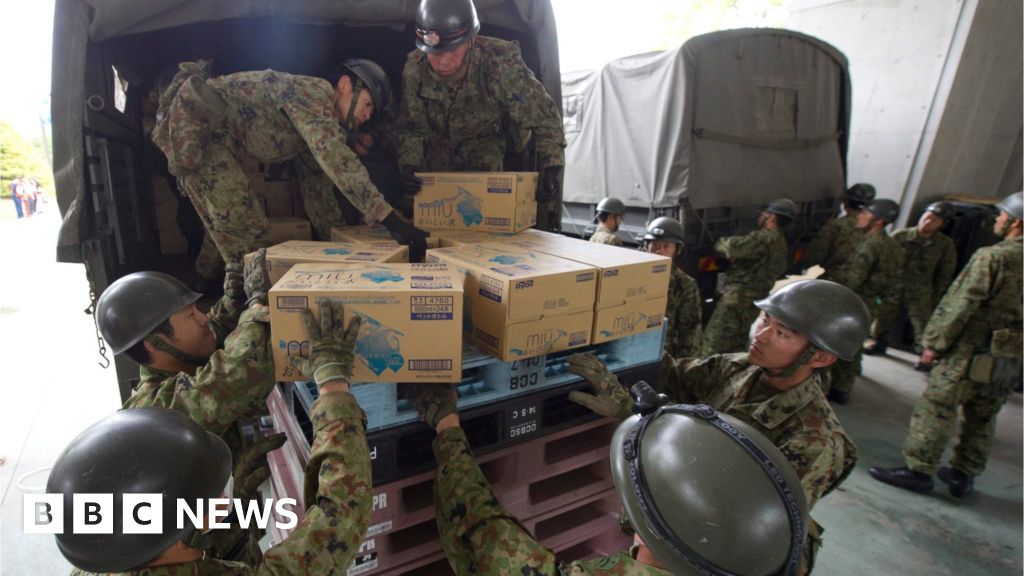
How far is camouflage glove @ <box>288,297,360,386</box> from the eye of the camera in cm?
139

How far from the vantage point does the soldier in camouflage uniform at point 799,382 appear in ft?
5.80

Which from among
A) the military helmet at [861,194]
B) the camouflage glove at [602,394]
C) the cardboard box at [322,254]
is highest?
the military helmet at [861,194]

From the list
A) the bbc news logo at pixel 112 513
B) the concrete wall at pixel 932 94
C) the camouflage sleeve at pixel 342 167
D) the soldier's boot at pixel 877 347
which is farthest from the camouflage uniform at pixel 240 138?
the concrete wall at pixel 932 94

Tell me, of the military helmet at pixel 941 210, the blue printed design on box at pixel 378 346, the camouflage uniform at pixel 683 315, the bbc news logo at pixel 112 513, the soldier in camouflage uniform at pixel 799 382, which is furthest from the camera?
the military helmet at pixel 941 210

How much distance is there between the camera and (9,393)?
4.38 meters

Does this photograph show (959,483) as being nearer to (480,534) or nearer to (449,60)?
(480,534)

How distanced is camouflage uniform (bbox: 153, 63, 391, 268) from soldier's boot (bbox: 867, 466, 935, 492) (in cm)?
386

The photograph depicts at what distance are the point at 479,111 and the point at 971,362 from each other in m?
3.63

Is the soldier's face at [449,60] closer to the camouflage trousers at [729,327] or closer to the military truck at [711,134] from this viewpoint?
the military truck at [711,134]

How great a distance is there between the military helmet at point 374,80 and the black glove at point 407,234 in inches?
29.1

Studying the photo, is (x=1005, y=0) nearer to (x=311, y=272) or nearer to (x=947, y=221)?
(x=947, y=221)

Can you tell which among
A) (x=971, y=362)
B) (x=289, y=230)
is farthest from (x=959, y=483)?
(x=289, y=230)

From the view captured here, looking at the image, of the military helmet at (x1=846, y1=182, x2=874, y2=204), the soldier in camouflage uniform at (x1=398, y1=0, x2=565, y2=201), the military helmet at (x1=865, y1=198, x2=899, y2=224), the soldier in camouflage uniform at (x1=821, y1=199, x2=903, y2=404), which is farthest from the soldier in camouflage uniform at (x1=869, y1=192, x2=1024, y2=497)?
the soldier in camouflage uniform at (x1=398, y1=0, x2=565, y2=201)

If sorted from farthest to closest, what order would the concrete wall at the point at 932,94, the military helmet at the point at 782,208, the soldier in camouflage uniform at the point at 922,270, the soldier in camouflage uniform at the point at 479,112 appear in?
1. the concrete wall at the point at 932,94
2. the soldier in camouflage uniform at the point at 922,270
3. the military helmet at the point at 782,208
4. the soldier in camouflage uniform at the point at 479,112
